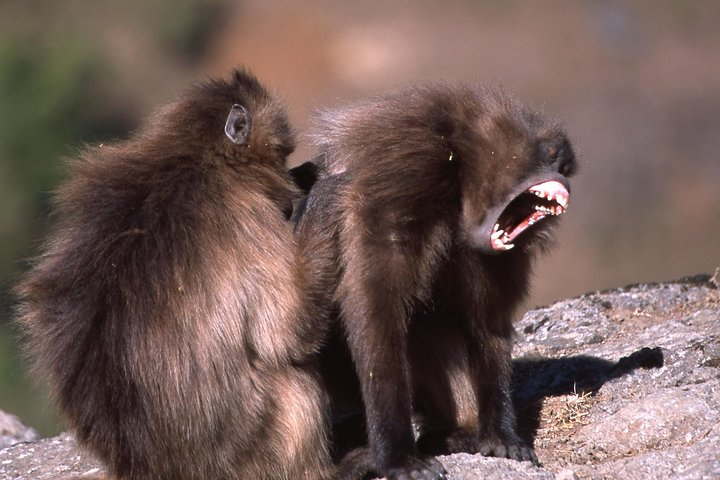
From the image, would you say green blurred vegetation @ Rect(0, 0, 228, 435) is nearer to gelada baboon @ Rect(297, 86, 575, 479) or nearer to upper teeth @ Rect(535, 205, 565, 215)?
gelada baboon @ Rect(297, 86, 575, 479)

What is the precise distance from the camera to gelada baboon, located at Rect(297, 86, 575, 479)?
16.1 ft

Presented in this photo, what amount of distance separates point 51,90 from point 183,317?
21.1 m

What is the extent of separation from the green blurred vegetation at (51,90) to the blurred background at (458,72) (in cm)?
4

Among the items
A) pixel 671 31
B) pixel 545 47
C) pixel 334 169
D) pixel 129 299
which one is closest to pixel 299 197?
pixel 334 169

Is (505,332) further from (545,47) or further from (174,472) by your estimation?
(545,47)

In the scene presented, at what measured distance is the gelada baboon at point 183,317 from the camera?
14.9 ft

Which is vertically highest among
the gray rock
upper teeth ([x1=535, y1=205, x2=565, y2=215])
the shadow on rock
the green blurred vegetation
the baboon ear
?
the green blurred vegetation

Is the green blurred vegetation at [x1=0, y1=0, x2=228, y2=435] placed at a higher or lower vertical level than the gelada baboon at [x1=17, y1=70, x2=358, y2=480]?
higher

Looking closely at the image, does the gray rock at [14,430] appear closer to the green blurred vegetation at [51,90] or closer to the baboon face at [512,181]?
the baboon face at [512,181]

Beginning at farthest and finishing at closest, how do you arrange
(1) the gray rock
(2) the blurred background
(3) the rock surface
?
(2) the blurred background → (1) the gray rock → (3) the rock surface

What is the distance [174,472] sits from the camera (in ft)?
15.2

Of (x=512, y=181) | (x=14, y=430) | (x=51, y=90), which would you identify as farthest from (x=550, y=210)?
(x=51, y=90)

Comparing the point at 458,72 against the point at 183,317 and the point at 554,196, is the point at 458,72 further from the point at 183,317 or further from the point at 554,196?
the point at 183,317

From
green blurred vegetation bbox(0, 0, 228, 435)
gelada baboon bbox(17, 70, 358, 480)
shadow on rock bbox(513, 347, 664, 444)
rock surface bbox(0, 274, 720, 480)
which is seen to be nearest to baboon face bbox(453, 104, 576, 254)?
gelada baboon bbox(17, 70, 358, 480)
